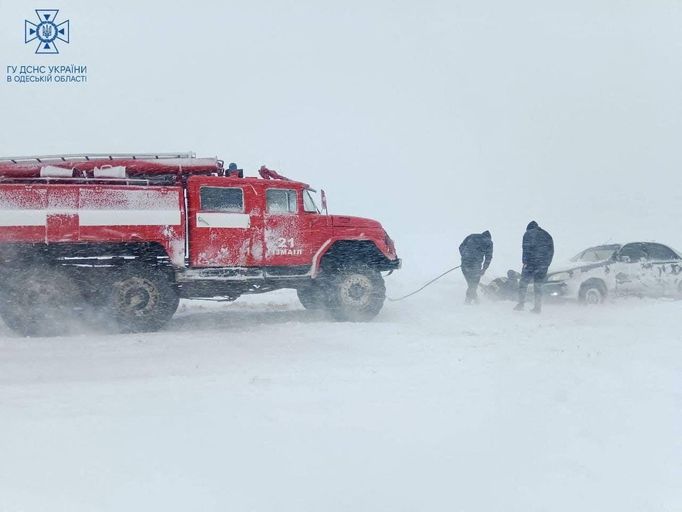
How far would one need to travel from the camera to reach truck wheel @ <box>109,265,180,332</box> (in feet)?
26.2

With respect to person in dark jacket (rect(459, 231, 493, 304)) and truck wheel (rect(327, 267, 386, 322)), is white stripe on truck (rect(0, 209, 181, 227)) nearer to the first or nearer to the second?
truck wheel (rect(327, 267, 386, 322))

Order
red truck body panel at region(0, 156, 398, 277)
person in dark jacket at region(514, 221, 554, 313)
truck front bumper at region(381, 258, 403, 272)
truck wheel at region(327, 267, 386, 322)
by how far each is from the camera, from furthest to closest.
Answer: person in dark jacket at region(514, 221, 554, 313) → truck front bumper at region(381, 258, 403, 272) → truck wheel at region(327, 267, 386, 322) → red truck body panel at region(0, 156, 398, 277)

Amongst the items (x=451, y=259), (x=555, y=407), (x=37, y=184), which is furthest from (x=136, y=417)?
(x=451, y=259)

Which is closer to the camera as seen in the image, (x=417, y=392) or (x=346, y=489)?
(x=346, y=489)

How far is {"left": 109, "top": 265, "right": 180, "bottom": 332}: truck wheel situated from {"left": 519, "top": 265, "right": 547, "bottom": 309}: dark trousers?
6.48 meters

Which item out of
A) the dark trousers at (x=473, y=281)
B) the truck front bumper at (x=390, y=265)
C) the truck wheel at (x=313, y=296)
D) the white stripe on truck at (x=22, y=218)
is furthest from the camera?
the dark trousers at (x=473, y=281)

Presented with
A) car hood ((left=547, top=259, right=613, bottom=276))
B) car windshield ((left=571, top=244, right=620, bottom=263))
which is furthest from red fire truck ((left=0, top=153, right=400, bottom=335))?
car windshield ((left=571, top=244, right=620, bottom=263))

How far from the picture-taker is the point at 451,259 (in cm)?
1930

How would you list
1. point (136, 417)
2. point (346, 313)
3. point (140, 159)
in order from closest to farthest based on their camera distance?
1. point (136, 417)
2. point (140, 159)
3. point (346, 313)

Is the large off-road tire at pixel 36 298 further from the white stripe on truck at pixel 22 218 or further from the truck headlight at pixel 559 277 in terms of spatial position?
the truck headlight at pixel 559 277

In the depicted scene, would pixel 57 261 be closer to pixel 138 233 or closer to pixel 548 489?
pixel 138 233

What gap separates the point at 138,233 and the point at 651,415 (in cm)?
656

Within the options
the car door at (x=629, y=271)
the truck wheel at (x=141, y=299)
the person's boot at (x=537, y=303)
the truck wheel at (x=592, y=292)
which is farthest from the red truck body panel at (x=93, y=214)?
the car door at (x=629, y=271)

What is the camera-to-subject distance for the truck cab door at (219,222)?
27.4 ft
